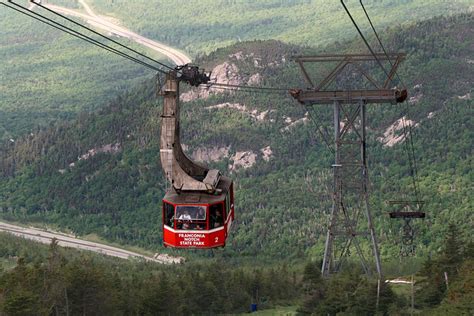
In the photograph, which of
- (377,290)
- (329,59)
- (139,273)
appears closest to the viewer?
(329,59)

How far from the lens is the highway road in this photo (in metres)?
163

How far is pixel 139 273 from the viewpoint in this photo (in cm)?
13112

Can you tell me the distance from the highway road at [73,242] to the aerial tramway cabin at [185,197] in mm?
95051

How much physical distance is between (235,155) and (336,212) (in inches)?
4799

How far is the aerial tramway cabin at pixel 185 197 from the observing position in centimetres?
5853

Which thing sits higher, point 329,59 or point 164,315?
point 329,59

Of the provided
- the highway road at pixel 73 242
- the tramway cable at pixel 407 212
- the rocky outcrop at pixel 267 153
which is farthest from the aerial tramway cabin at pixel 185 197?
the rocky outcrop at pixel 267 153

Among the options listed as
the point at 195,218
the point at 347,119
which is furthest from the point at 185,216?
the point at 347,119

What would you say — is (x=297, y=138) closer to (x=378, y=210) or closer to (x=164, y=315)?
(x=378, y=210)

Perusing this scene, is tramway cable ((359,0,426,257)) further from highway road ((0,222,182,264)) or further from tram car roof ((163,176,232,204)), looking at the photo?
highway road ((0,222,182,264))

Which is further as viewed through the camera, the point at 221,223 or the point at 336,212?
the point at 336,212

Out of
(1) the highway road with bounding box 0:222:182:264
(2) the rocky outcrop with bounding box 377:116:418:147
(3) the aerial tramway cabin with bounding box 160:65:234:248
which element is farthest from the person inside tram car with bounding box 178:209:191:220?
(2) the rocky outcrop with bounding box 377:116:418:147

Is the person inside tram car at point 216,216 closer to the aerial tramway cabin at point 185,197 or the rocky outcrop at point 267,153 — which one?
the aerial tramway cabin at point 185,197

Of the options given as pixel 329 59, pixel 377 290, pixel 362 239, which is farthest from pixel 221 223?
pixel 362 239
